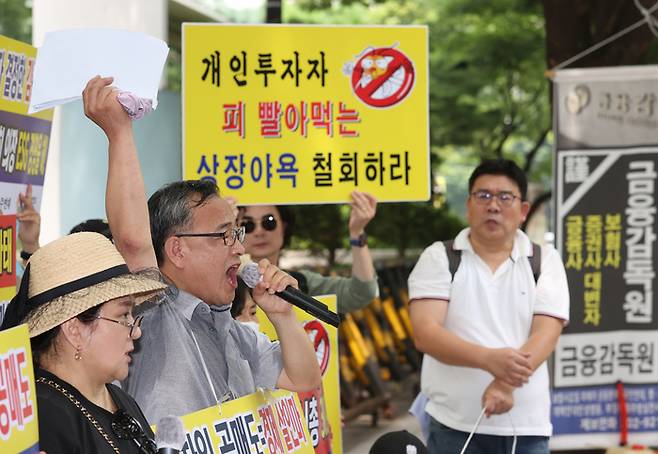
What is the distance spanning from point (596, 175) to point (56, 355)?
5.21 metres

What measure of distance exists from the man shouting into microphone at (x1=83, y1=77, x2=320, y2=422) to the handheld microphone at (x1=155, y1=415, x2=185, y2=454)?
30 cm

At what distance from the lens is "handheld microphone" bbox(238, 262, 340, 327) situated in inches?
129

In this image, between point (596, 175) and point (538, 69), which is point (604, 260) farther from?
point (538, 69)

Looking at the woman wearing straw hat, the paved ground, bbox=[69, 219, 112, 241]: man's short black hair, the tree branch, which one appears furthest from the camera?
the tree branch

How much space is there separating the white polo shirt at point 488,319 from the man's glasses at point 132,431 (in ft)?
7.94

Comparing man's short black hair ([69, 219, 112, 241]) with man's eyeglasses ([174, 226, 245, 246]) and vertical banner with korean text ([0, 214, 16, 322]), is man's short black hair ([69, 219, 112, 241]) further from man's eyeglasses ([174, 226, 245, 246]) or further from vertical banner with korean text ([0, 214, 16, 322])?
man's eyeglasses ([174, 226, 245, 246])

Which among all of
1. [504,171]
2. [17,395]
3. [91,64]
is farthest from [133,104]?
[504,171]

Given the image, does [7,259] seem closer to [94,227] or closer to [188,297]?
[94,227]

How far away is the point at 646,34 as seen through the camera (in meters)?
8.62

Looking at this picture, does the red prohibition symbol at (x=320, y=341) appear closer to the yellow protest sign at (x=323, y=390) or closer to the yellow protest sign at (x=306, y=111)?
the yellow protest sign at (x=323, y=390)

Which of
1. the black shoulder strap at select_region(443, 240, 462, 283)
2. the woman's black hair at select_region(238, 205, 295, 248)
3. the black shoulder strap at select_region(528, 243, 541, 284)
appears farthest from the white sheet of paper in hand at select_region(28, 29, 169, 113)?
the black shoulder strap at select_region(528, 243, 541, 284)

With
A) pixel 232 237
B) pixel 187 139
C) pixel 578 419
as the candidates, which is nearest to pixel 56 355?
pixel 232 237

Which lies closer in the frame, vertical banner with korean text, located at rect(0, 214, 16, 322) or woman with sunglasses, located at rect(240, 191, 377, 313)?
vertical banner with korean text, located at rect(0, 214, 16, 322)

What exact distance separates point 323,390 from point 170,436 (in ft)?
5.95
